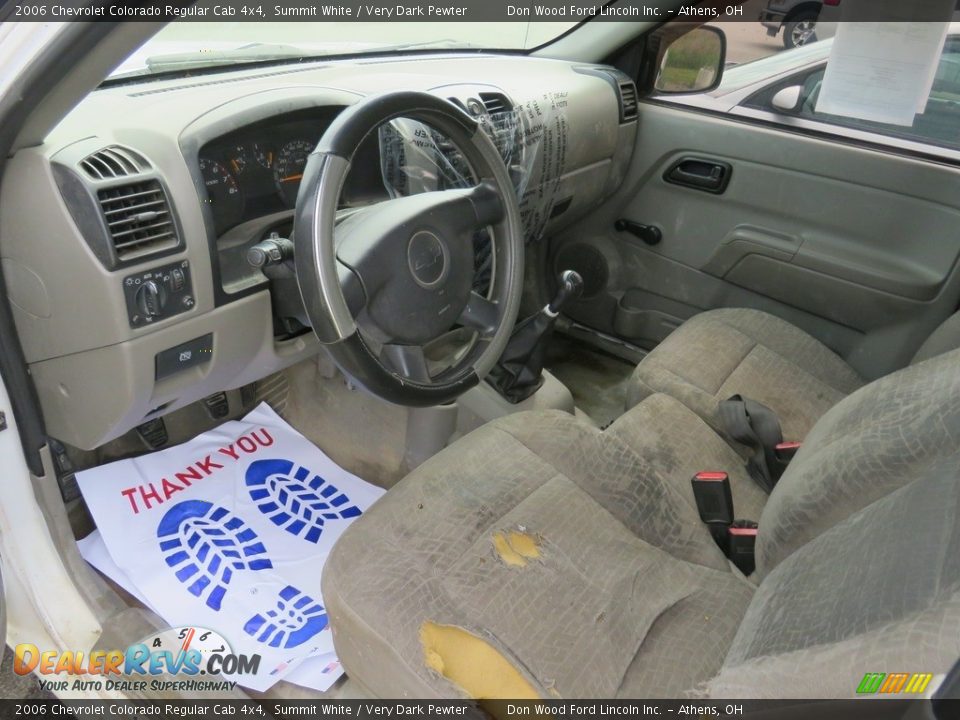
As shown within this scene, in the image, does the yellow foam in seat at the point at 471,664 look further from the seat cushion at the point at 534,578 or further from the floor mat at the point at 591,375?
the floor mat at the point at 591,375

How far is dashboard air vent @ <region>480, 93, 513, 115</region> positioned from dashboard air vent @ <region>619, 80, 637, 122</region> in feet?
1.67

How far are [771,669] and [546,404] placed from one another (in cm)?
116

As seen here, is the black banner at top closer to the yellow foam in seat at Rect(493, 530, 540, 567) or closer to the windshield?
the windshield

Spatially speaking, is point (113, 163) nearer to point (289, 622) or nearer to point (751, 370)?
point (289, 622)

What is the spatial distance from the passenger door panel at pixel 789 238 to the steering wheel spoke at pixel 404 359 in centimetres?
126

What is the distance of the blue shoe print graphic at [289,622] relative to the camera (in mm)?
1319

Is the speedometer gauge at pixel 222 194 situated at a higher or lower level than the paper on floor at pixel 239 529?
higher

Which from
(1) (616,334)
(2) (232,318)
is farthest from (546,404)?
(2) (232,318)

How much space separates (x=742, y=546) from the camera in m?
1.23

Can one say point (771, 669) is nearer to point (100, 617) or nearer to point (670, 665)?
point (670, 665)

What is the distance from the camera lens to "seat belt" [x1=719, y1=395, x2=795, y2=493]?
56.2 inches

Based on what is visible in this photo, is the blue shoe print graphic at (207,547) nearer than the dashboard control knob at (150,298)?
No

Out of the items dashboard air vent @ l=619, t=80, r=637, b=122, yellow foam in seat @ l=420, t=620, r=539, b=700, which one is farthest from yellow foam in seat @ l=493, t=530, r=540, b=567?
dashboard air vent @ l=619, t=80, r=637, b=122

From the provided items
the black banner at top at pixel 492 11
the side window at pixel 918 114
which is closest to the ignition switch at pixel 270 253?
the black banner at top at pixel 492 11
